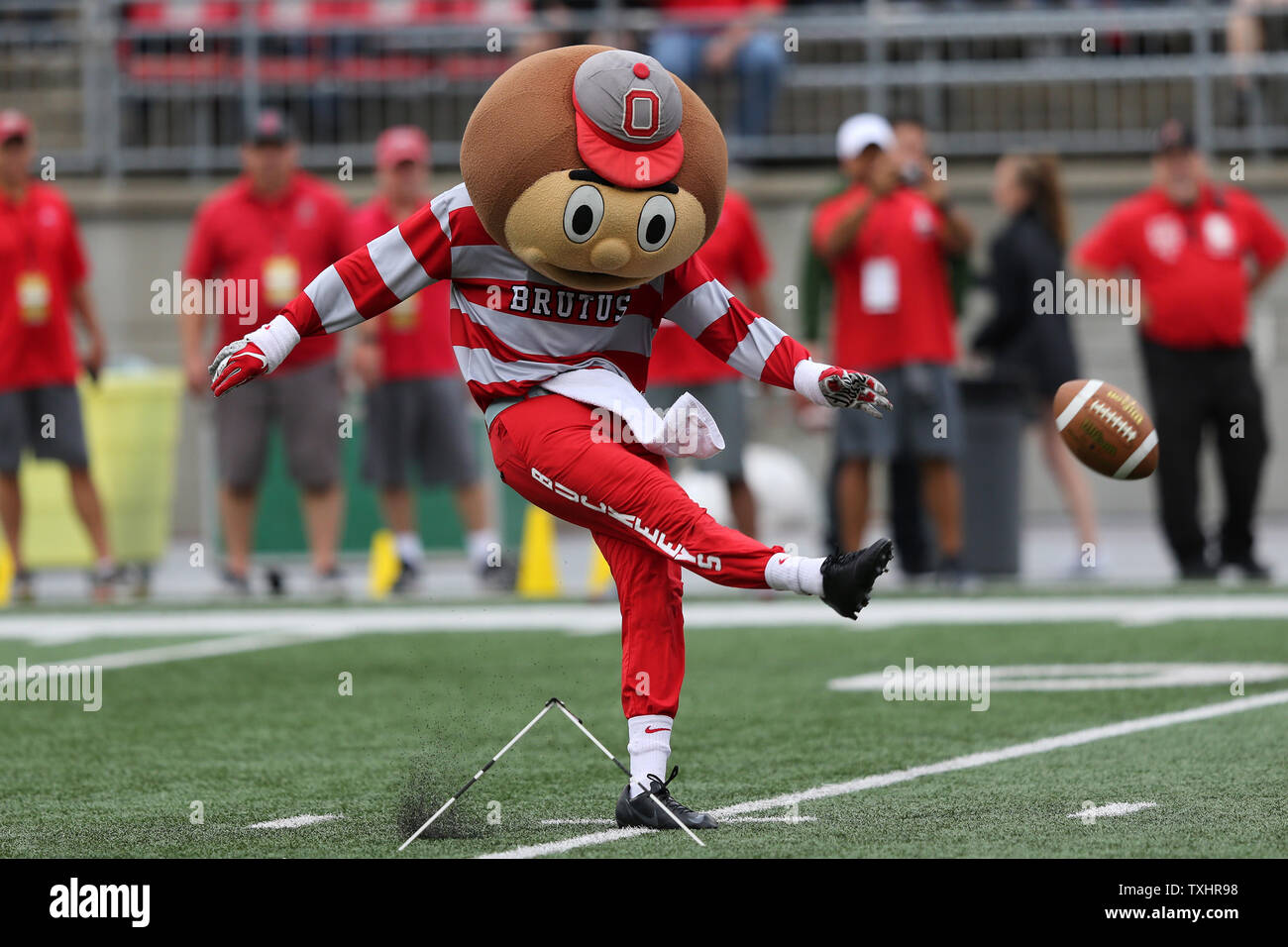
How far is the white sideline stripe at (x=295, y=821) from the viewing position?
5797 millimetres

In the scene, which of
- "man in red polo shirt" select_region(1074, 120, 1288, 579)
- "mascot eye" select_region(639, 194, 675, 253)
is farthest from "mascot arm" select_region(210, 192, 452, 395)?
"man in red polo shirt" select_region(1074, 120, 1288, 579)

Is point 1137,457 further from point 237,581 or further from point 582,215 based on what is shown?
point 237,581

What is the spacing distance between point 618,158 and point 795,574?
1.12 meters

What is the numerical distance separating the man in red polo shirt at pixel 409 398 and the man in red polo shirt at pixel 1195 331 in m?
3.41

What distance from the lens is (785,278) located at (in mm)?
17094

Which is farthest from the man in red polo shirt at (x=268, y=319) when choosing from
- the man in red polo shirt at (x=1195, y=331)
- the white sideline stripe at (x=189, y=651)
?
the man in red polo shirt at (x=1195, y=331)

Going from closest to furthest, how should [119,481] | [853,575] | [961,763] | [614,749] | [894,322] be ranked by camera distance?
[853,575] → [961,763] → [614,749] → [894,322] → [119,481]

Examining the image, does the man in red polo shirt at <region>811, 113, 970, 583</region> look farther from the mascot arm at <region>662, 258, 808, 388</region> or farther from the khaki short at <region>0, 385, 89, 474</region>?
the mascot arm at <region>662, 258, 808, 388</region>

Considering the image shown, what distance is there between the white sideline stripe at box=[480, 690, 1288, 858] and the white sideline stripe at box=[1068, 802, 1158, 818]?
0.69m

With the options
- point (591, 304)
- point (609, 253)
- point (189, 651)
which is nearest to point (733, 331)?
point (591, 304)

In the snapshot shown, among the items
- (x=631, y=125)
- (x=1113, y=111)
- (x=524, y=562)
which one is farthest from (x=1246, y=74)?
(x=631, y=125)

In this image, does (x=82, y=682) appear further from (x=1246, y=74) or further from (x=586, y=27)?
(x=1246, y=74)

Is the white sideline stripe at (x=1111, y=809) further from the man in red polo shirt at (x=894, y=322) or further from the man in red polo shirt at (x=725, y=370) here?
the man in red polo shirt at (x=894, y=322)

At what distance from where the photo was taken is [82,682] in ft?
29.4
